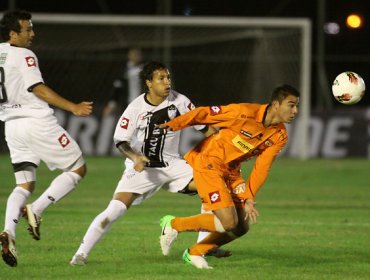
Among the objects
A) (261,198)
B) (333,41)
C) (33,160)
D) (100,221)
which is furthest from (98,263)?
(333,41)

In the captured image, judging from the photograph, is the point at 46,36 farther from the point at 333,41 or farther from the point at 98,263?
the point at 98,263

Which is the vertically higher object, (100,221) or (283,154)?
(100,221)

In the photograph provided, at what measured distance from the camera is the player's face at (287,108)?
357 inches

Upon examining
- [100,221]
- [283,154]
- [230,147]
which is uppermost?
[230,147]

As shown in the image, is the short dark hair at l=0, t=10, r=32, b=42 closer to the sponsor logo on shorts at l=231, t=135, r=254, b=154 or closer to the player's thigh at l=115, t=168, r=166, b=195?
the player's thigh at l=115, t=168, r=166, b=195

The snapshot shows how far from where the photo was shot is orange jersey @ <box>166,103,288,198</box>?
911cm

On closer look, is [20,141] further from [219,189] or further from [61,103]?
[219,189]

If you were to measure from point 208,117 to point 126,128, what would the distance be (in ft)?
2.83

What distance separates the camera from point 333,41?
31.4 m

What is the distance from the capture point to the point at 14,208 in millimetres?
9242

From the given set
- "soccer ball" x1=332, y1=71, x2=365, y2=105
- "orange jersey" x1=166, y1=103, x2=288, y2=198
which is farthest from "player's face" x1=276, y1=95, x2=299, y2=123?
"soccer ball" x1=332, y1=71, x2=365, y2=105

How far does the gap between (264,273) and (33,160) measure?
243cm

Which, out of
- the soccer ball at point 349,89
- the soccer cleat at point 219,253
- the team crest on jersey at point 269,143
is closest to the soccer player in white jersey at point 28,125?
the soccer cleat at point 219,253

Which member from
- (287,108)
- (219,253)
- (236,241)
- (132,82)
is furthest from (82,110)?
(132,82)
